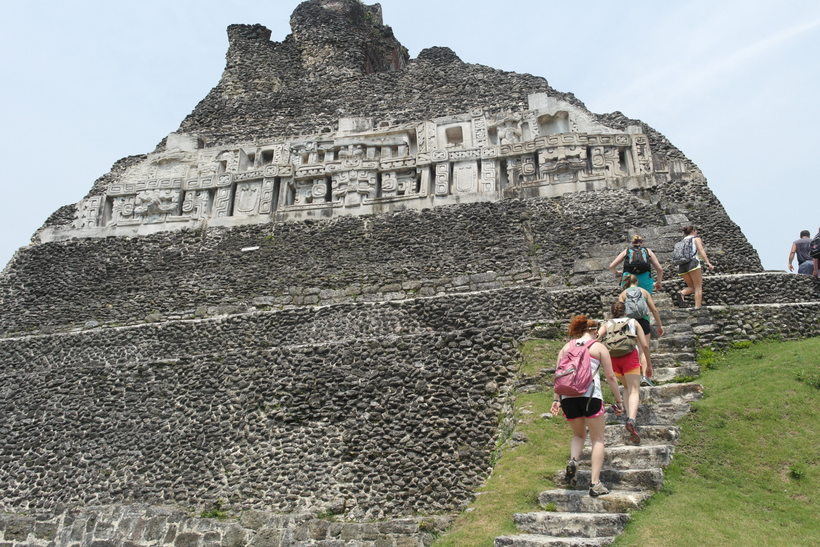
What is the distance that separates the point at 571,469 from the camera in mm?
6820

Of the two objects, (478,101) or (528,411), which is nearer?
(528,411)

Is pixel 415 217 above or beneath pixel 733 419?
above

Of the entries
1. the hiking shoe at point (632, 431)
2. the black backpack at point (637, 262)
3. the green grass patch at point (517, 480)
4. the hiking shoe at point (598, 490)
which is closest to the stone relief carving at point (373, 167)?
the black backpack at point (637, 262)

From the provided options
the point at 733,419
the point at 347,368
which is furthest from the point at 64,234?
the point at 733,419

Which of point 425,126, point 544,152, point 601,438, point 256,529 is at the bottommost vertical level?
point 256,529

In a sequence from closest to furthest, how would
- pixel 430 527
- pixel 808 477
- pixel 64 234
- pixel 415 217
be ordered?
pixel 808 477 → pixel 430 527 → pixel 415 217 → pixel 64 234

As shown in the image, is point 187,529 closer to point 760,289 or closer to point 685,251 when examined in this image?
point 685,251

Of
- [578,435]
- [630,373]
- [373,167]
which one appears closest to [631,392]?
[630,373]

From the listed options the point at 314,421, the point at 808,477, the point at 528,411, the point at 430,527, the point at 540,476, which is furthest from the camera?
the point at 314,421

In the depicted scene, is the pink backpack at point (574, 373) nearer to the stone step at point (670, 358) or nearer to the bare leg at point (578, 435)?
the bare leg at point (578, 435)

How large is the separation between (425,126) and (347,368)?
28.5 ft

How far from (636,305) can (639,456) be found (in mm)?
2072

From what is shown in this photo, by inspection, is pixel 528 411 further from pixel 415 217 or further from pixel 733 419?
pixel 415 217

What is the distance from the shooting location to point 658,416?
766 centimetres
